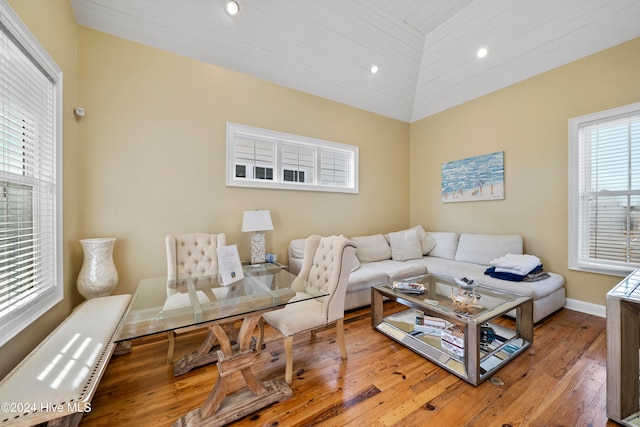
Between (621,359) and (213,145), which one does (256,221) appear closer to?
(213,145)

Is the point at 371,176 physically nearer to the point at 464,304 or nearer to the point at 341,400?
the point at 464,304

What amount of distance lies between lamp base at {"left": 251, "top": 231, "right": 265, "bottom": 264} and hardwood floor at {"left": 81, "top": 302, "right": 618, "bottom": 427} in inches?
39.0

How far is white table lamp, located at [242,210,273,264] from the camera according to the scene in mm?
2895

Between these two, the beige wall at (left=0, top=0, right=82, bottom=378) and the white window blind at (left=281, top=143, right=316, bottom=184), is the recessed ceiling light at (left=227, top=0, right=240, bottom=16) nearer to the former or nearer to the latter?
the beige wall at (left=0, top=0, right=82, bottom=378)

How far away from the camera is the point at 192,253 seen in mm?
2549

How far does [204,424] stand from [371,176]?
3.81 meters

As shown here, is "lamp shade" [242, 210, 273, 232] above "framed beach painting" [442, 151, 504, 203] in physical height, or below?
below

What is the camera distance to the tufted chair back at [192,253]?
2373mm

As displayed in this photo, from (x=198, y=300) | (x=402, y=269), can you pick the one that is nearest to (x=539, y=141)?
(x=402, y=269)

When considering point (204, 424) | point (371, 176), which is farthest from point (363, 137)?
point (204, 424)

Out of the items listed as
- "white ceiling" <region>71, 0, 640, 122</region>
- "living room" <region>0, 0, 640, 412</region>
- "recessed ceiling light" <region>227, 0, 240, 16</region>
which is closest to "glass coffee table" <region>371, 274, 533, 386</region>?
"living room" <region>0, 0, 640, 412</region>

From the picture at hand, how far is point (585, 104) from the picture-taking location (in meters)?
2.86

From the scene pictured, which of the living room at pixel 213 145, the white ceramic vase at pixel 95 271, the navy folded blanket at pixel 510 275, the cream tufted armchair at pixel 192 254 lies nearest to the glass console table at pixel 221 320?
the cream tufted armchair at pixel 192 254

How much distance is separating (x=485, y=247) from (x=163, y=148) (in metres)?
4.31
